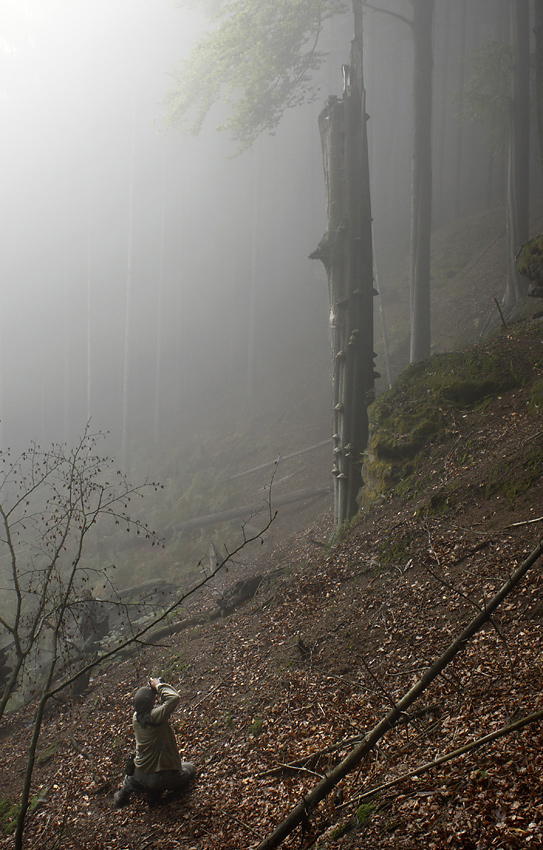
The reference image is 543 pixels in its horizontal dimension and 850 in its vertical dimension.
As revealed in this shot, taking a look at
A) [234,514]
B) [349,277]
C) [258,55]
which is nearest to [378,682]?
[349,277]

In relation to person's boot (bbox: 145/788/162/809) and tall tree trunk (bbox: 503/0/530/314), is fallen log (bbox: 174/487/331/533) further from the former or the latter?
person's boot (bbox: 145/788/162/809)

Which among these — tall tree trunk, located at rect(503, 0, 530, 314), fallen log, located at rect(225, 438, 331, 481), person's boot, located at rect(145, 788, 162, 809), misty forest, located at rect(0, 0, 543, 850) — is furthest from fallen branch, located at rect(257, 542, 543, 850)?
fallen log, located at rect(225, 438, 331, 481)

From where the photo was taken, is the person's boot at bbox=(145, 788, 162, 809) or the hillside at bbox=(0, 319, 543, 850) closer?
the hillside at bbox=(0, 319, 543, 850)

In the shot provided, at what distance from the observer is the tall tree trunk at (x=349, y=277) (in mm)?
9227

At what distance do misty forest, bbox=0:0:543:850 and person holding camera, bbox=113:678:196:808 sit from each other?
169 millimetres

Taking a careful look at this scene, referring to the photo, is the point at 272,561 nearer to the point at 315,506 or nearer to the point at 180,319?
the point at 315,506

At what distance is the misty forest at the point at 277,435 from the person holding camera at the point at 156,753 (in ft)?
0.55

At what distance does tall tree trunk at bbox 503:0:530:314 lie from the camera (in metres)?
14.0

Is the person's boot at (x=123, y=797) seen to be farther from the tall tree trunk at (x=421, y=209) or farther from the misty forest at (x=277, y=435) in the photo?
the tall tree trunk at (x=421, y=209)

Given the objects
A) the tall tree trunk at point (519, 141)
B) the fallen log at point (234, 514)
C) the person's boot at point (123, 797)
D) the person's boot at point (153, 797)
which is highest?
the tall tree trunk at point (519, 141)

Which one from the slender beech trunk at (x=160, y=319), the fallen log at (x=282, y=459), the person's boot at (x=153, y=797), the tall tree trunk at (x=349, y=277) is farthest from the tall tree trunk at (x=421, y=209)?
the slender beech trunk at (x=160, y=319)

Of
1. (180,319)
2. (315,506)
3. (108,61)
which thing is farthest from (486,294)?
(108,61)

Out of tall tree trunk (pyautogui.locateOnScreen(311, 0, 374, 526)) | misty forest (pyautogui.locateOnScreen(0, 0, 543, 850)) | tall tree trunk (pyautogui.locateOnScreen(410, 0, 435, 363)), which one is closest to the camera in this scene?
misty forest (pyautogui.locateOnScreen(0, 0, 543, 850))

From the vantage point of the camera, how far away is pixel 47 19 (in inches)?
1415
